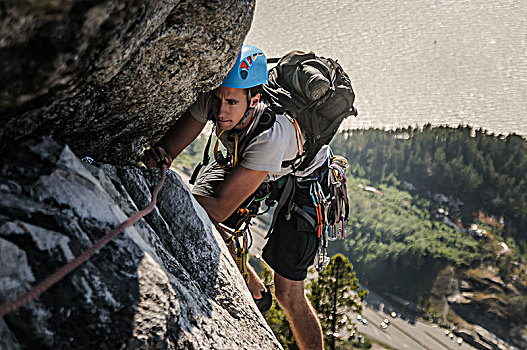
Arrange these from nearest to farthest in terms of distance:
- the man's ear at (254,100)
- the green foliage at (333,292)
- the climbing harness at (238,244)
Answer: the man's ear at (254,100) → the climbing harness at (238,244) → the green foliage at (333,292)

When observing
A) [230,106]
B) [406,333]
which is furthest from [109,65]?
[406,333]

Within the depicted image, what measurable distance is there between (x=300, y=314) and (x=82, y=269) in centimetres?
326

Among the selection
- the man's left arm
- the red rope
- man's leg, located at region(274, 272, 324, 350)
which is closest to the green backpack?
the man's left arm

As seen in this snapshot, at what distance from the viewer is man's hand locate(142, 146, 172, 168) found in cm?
332

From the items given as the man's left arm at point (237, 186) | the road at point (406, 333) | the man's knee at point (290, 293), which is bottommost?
the road at point (406, 333)

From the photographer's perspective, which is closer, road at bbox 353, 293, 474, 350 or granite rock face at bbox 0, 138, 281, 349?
granite rock face at bbox 0, 138, 281, 349

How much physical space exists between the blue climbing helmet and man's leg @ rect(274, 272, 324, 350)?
221 cm

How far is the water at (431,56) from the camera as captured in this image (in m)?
35.3

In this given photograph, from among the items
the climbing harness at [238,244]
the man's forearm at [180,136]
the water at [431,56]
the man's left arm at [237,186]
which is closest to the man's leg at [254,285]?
the climbing harness at [238,244]

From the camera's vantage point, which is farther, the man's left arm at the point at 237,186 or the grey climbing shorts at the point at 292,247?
the grey climbing shorts at the point at 292,247

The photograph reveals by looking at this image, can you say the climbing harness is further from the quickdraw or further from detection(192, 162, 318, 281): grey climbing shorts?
the quickdraw

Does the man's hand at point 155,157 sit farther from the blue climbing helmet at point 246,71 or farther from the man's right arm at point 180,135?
the blue climbing helmet at point 246,71

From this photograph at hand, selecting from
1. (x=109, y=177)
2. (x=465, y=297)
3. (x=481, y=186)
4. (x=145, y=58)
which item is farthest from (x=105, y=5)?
(x=481, y=186)

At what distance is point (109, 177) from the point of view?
8.64 feet
